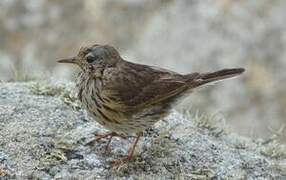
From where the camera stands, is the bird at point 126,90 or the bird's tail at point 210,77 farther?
the bird's tail at point 210,77

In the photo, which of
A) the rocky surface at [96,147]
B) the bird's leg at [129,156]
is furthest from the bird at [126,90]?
the rocky surface at [96,147]

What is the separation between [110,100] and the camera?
6.02 m

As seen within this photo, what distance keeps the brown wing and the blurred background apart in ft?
15.0

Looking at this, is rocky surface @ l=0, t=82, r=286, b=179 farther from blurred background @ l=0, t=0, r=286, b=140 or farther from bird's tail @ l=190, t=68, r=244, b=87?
blurred background @ l=0, t=0, r=286, b=140

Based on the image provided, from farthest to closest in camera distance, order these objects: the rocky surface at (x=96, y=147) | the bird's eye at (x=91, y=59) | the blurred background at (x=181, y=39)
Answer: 1. the blurred background at (x=181, y=39)
2. the bird's eye at (x=91, y=59)
3. the rocky surface at (x=96, y=147)

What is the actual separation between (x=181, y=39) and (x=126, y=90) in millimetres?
5534

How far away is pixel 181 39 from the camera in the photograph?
11.5 m

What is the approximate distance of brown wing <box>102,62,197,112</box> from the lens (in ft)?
19.8

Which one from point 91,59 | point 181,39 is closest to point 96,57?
point 91,59

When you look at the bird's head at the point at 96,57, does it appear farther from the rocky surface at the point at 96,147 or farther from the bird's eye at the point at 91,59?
the rocky surface at the point at 96,147

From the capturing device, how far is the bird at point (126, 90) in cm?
602

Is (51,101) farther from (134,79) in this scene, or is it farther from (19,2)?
(19,2)

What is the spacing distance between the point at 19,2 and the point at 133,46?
6.66ft

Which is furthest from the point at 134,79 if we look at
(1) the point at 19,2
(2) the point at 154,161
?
(1) the point at 19,2
